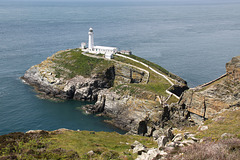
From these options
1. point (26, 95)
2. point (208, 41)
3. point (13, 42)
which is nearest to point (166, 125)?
point (26, 95)

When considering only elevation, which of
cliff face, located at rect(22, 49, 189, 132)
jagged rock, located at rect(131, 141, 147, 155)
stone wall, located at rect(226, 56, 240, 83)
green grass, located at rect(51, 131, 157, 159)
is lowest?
cliff face, located at rect(22, 49, 189, 132)

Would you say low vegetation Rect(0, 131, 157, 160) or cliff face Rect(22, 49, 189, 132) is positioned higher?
low vegetation Rect(0, 131, 157, 160)

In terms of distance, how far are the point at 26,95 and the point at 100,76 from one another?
24090 millimetres

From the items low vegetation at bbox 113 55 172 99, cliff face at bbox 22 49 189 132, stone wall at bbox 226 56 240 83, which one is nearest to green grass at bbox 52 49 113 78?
cliff face at bbox 22 49 189 132

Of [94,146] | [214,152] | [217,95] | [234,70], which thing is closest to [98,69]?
[217,95]

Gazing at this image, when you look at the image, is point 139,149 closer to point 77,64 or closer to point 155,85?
point 155,85

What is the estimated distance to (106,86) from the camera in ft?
258

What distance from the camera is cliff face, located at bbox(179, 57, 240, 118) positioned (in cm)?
4231

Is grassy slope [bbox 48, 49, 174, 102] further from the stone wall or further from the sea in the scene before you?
the stone wall

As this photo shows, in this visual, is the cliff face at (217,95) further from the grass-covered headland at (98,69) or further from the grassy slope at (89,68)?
the grassy slope at (89,68)

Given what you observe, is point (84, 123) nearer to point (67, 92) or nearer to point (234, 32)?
point (67, 92)

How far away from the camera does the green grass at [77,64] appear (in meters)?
81.0

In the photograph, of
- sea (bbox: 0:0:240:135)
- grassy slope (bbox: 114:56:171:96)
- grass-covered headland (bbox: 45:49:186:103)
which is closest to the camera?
sea (bbox: 0:0:240:135)

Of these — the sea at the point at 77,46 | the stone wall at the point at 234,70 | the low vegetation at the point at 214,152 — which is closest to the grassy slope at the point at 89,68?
the sea at the point at 77,46
